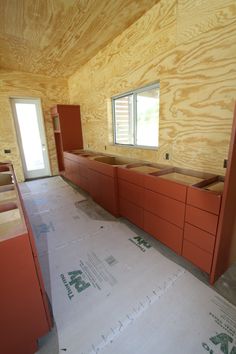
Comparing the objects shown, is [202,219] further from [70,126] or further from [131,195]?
[70,126]

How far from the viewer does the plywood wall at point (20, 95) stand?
Result: 4.27 m

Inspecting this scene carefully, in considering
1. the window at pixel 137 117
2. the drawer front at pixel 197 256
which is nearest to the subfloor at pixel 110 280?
the drawer front at pixel 197 256

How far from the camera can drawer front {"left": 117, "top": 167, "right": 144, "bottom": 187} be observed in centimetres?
214

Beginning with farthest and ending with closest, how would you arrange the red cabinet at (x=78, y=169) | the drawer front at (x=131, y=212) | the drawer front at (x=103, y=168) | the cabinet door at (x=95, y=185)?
the red cabinet at (x=78, y=169) → the cabinet door at (x=95, y=185) → the drawer front at (x=103, y=168) → the drawer front at (x=131, y=212)

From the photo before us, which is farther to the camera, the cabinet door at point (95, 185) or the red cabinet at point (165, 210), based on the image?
the cabinet door at point (95, 185)

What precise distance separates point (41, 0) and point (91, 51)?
57.8 inches

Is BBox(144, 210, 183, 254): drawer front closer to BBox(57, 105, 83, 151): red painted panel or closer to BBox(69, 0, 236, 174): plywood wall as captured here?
BBox(69, 0, 236, 174): plywood wall

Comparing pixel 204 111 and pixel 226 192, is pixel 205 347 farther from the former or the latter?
pixel 204 111

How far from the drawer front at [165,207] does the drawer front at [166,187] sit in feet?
0.17

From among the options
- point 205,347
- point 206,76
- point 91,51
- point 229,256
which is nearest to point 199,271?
point 229,256

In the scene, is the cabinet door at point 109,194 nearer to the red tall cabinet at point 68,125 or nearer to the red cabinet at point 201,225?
the red cabinet at point 201,225

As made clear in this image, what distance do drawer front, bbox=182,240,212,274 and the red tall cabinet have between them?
13.2 ft

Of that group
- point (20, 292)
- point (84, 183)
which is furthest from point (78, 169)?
point (20, 292)

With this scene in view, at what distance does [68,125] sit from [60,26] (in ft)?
7.78
